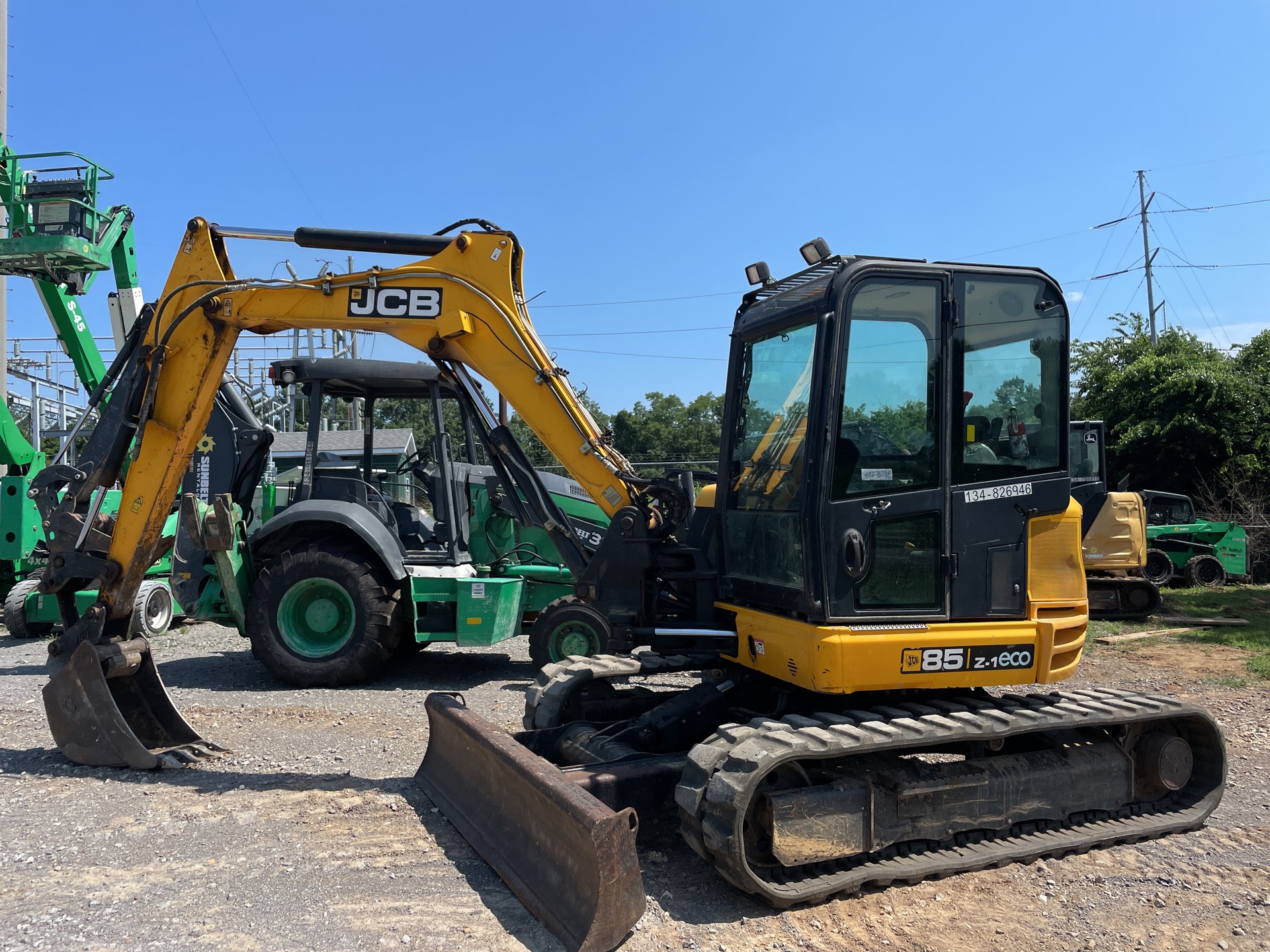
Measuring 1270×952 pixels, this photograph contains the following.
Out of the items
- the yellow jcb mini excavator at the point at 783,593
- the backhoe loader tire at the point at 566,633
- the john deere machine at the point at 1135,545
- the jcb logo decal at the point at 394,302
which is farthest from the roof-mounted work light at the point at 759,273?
the john deere machine at the point at 1135,545

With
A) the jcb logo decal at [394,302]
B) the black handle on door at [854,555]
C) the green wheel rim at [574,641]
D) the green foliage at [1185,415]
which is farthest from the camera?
the green foliage at [1185,415]

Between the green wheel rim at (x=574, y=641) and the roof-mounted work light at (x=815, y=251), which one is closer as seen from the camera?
the roof-mounted work light at (x=815, y=251)

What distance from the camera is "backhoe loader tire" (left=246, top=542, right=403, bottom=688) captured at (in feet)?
26.8

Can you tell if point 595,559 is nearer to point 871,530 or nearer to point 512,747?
point 512,747

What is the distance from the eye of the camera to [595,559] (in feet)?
17.2

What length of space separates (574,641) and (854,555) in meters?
4.54

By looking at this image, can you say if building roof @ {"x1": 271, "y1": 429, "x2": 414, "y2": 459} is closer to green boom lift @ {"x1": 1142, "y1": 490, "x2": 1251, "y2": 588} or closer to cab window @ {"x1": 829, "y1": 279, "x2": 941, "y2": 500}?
cab window @ {"x1": 829, "y1": 279, "x2": 941, "y2": 500}

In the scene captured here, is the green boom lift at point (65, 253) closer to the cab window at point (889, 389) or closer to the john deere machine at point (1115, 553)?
the cab window at point (889, 389)

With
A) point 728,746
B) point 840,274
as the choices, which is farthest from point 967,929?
point 840,274

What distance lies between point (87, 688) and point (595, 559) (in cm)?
318

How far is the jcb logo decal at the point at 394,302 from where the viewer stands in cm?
549

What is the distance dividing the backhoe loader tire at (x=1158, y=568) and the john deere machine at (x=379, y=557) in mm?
11452

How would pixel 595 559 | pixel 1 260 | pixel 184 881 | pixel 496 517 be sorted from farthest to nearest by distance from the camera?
1. pixel 1 260
2. pixel 496 517
3. pixel 595 559
4. pixel 184 881

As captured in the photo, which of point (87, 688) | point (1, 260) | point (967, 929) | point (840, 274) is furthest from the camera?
point (1, 260)
